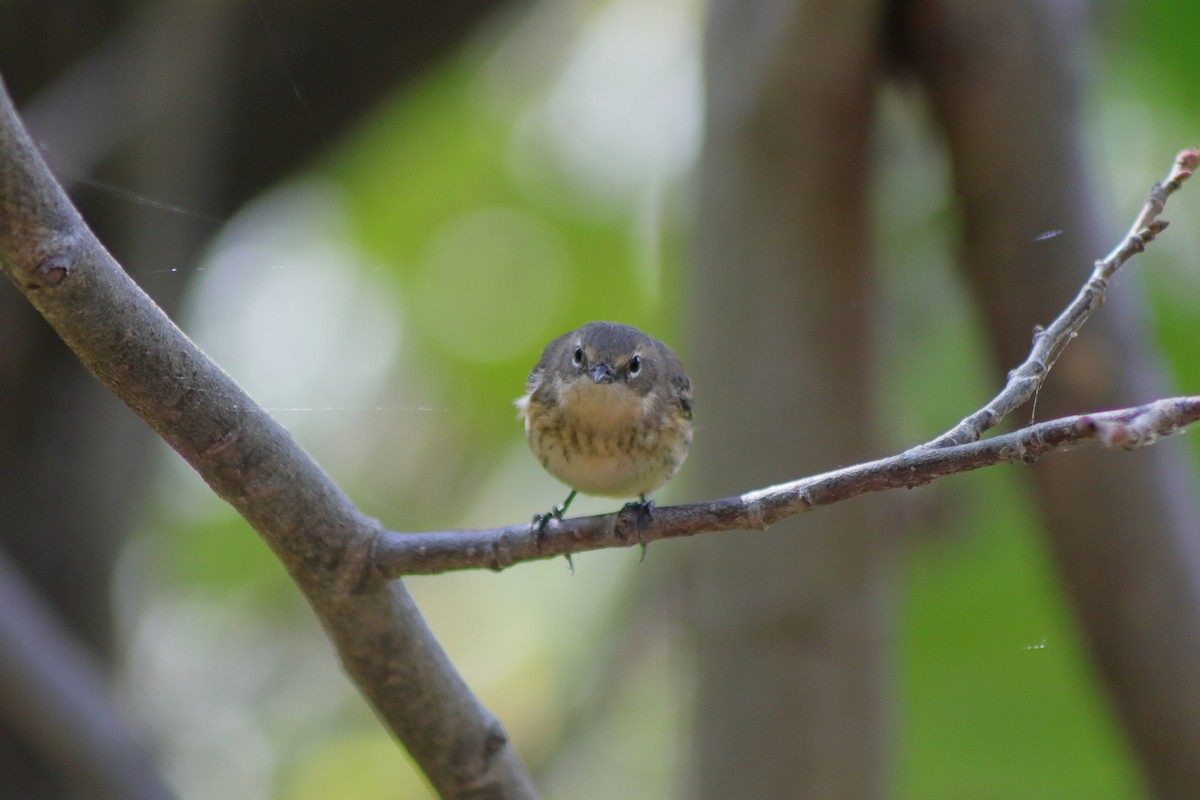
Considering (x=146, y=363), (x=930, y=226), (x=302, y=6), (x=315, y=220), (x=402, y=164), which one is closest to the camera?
(x=146, y=363)

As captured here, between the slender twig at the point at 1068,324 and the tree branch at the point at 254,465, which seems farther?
the slender twig at the point at 1068,324

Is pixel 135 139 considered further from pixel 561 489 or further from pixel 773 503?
pixel 773 503

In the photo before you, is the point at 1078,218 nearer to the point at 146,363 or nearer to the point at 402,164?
the point at 146,363

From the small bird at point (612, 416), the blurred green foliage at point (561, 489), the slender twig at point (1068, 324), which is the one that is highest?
the slender twig at point (1068, 324)

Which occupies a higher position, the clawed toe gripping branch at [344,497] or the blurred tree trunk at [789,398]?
the clawed toe gripping branch at [344,497]

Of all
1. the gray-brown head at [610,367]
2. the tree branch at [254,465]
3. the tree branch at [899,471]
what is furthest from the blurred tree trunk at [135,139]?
the tree branch at [899,471]

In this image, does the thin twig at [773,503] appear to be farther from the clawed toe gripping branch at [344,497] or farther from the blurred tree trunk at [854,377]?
the blurred tree trunk at [854,377]

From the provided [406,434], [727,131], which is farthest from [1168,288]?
[406,434]
